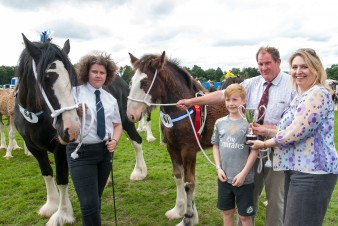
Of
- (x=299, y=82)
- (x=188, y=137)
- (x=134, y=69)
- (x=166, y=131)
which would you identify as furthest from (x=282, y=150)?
(x=134, y=69)

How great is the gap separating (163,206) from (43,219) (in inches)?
75.8

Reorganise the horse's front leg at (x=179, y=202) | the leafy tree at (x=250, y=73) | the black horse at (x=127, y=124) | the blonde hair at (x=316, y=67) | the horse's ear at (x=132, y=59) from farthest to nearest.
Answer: the leafy tree at (x=250, y=73) < the black horse at (x=127, y=124) < the horse's front leg at (x=179, y=202) < the horse's ear at (x=132, y=59) < the blonde hair at (x=316, y=67)

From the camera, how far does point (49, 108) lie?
2811 mm

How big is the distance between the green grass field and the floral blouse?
7.66ft

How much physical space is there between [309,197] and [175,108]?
2.15 m

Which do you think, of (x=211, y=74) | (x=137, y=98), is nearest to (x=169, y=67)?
(x=137, y=98)

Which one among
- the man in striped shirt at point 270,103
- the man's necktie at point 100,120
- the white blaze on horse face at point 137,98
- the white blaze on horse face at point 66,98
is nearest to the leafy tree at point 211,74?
the white blaze on horse face at point 137,98

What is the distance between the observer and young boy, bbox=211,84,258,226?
274cm

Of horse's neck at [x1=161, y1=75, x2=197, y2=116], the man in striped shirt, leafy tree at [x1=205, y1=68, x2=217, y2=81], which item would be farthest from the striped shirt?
leafy tree at [x1=205, y1=68, x2=217, y2=81]

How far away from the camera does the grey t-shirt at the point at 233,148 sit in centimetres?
275

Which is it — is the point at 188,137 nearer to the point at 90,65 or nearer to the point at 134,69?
the point at 134,69

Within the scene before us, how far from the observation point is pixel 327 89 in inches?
85.6

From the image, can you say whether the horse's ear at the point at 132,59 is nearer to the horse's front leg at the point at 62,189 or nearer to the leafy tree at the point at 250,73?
the horse's front leg at the point at 62,189

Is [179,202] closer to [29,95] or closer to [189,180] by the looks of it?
[189,180]
